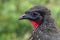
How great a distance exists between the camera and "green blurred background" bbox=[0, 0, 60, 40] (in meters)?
5.35

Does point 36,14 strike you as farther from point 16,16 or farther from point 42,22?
point 16,16

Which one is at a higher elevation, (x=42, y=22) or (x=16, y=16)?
(x=16, y=16)

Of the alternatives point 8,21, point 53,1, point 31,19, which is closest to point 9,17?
point 8,21

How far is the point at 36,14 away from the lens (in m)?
4.01

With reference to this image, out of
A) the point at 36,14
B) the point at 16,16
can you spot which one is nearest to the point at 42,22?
the point at 36,14

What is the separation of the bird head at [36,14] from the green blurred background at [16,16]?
124cm

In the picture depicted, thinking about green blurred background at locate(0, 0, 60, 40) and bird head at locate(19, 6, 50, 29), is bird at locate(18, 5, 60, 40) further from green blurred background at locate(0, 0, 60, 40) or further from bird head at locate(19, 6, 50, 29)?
green blurred background at locate(0, 0, 60, 40)

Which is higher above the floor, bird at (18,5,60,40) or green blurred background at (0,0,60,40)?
green blurred background at (0,0,60,40)

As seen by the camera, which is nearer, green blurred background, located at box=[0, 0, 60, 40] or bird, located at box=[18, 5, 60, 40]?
bird, located at box=[18, 5, 60, 40]

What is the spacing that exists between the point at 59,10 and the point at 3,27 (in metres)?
0.88

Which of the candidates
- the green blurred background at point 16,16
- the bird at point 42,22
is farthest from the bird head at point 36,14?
the green blurred background at point 16,16

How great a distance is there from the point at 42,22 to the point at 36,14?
0.11 meters

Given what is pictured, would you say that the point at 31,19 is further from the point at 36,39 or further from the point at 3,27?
the point at 3,27

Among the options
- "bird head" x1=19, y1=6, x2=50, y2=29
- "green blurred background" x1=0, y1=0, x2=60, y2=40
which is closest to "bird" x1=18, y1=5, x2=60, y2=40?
"bird head" x1=19, y1=6, x2=50, y2=29
